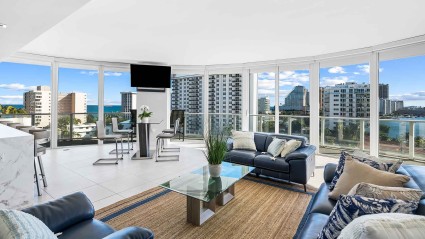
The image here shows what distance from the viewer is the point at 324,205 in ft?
6.46

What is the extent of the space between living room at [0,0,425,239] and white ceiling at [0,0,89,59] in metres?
0.03

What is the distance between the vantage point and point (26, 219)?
3.47ft

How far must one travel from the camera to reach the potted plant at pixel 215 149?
2824 millimetres

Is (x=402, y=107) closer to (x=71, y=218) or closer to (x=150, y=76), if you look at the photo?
(x=71, y=218)

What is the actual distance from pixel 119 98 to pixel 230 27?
5.23 meters

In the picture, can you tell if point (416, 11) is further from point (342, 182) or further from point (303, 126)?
point (303, 126)

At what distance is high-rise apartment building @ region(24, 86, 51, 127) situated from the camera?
6402mm

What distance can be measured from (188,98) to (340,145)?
4.90 m

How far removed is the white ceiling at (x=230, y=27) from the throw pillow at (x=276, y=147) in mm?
2000

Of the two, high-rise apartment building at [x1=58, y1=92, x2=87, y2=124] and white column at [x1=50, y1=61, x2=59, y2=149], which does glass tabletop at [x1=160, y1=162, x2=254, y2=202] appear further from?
high-rise apartment building at [x1=58, y1=92, x2=87, y2=124]

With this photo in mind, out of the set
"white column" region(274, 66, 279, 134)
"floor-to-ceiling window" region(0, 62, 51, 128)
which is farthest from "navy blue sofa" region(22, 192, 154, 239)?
"floor-to-ceiling window" region(0, 62, 51, 128)

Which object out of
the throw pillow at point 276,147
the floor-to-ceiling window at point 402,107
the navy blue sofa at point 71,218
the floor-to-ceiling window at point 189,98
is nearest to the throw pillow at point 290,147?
the throw pillow at point 276,147

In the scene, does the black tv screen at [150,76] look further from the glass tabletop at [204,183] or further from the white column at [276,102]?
the glass tabletop at [204,183]

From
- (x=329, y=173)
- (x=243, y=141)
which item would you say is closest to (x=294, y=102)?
(x=243, y=141)
